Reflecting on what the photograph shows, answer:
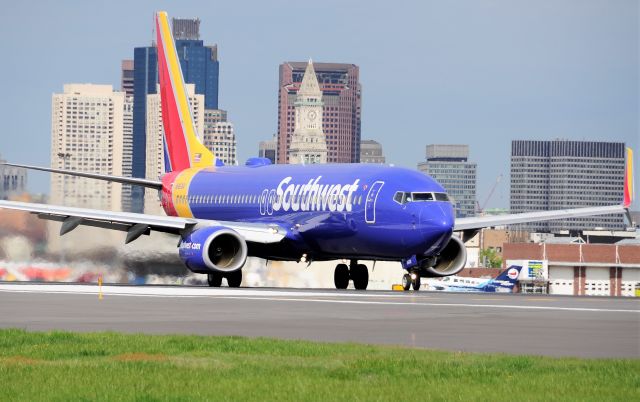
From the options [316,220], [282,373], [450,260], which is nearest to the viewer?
[282,373]

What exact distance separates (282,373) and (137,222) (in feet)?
107

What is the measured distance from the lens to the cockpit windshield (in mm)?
46688

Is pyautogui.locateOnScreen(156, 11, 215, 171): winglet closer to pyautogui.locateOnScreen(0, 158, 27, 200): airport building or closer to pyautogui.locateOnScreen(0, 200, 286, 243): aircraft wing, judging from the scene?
pyautogui.locateOnScreen(0, 158, 27, 200): airport building

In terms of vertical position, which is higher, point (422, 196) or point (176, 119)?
point (176, 119)

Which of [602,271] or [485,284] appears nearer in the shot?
[485,284]

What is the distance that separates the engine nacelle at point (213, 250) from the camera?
4881 cm

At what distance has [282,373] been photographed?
61.9ft

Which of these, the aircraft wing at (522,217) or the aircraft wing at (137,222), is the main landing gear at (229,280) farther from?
the aircraft wing at (522,217)

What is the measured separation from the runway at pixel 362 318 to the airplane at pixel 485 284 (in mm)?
121189

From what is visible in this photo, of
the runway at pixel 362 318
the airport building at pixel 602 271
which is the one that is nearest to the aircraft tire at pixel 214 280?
the runway at pixel 362 318

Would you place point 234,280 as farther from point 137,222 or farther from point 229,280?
point 137,222

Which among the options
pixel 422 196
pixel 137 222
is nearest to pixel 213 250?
pixel 137 222

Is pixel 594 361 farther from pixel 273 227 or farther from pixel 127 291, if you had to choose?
pixel 273 227

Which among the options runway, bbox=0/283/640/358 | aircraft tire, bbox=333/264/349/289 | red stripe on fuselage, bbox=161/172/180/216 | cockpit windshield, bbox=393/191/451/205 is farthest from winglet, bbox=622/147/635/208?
red stripe on fuselage, bbox=161/172/180/216
